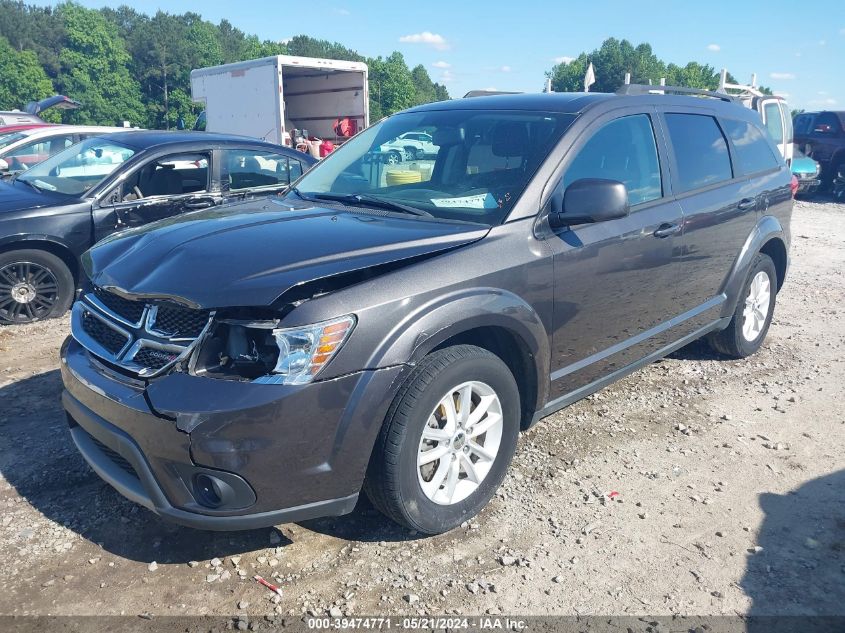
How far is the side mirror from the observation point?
3.24 metres

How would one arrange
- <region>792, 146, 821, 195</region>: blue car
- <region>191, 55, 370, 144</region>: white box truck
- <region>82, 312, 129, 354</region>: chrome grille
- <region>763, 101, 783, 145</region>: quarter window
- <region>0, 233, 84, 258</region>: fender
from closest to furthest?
<region>82, 312, 129, 354</region>: chrome grille
<region>0, 233, 84, 258</region>: fender
<region>763, 101, 783, 145</region>: quarter window
<region>191, 55, 370, 144</region>: white box truck
<region>792, 146, 821, 195</region>: blue car

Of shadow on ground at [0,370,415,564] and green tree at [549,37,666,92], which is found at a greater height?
green tree at [549,37,666,92]

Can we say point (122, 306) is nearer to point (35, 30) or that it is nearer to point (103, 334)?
point (103, 334)

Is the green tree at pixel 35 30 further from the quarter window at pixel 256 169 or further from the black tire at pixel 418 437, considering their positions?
the black tire at pixel 418 437

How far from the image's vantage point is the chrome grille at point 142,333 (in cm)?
261

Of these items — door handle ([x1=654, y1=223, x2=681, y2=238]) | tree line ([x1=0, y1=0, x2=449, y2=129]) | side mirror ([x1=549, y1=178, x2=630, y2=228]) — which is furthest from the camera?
tree line ([x1=0, y1=0, x2=449, y2=129])

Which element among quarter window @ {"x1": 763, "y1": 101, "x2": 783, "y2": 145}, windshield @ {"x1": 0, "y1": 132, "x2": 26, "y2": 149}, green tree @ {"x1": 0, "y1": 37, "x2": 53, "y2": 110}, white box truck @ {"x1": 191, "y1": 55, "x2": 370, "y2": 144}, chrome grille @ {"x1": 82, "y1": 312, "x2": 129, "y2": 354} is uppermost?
green tree @ {"x1": 0, "y1": 37, "x2": 53, "y2": 110}

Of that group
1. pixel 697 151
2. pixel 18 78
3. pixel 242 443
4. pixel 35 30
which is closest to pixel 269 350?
pixel 242 443

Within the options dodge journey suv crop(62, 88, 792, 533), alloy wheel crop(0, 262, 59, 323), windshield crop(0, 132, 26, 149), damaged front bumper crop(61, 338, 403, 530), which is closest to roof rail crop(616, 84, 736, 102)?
dodge journey suv crop(62, 88, 792, 533)

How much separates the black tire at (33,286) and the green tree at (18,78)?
8327 cm

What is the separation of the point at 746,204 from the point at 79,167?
5.71 meters

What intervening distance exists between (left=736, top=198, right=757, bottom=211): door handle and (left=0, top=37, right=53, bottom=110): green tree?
8686 cm

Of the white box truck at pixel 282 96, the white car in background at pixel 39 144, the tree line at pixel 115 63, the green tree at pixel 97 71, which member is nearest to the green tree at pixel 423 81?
the tree line at pixel 115 63

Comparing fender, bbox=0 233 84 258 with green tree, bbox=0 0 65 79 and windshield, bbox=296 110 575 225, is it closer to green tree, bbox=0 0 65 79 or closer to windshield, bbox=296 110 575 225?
windshield, bbox=296 110 575 225
